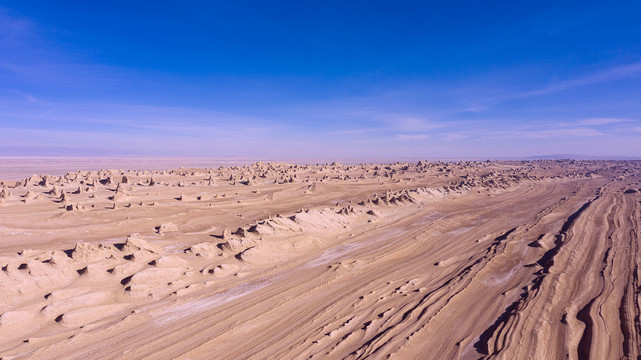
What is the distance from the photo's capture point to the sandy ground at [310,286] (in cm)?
596

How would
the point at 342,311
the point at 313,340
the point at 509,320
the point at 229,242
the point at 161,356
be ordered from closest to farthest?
the point at 161,356
the point at 313,340
the point at 509,320
the point at 342,311
the point at 229,242

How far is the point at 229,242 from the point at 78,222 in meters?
8.37

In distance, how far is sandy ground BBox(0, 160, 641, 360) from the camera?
5957 mm

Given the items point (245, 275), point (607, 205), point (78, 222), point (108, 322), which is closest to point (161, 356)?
point (108, 322)

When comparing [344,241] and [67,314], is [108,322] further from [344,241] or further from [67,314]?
[344,241]

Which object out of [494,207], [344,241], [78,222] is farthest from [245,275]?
[494,207]

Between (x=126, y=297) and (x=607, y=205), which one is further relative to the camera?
(x=607, y=205)

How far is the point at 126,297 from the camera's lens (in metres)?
7.65

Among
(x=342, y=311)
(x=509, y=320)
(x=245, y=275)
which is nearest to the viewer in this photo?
(x=509, y=320)

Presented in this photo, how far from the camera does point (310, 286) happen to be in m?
8.59

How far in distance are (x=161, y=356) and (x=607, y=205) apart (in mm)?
28561

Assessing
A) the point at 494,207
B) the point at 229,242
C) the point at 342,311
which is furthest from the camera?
the point at 494,207

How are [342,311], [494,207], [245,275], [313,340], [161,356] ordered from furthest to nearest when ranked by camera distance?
[494,207] → [245,275] → [342,311] → [313,340] → [161,356]

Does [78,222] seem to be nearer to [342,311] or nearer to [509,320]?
[342,311]
